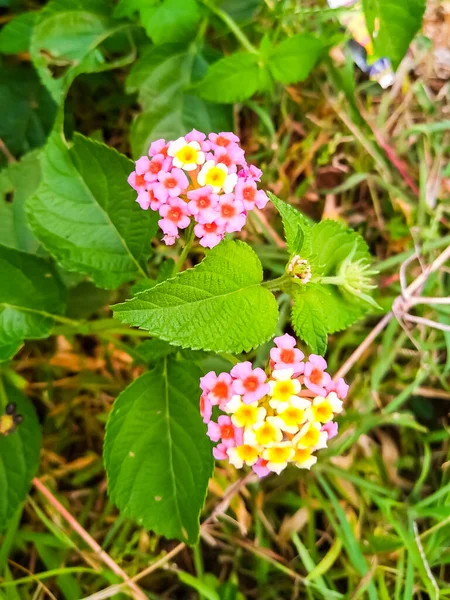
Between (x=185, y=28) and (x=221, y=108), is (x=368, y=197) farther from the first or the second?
(x=185, y=28)

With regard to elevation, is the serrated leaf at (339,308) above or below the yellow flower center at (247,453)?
above

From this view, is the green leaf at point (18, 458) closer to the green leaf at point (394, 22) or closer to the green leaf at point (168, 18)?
the green leaf at point (168, 18)

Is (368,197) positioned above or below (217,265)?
below

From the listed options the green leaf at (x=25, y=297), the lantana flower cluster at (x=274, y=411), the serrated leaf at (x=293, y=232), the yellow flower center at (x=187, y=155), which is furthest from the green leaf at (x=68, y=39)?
the lantana flower cluster at (x=274, y=411)

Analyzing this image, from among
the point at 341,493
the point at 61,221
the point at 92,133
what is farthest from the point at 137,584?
the point at 92,133

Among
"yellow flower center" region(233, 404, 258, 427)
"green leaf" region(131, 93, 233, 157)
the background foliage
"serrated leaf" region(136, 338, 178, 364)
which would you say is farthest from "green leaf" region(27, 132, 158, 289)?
"yellow flower center" region(233, 404, 258, 427)

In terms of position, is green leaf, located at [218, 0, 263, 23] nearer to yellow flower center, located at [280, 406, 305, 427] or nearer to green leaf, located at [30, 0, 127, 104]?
green leaf, located at [30, 0, 127, 104]
